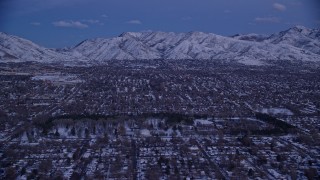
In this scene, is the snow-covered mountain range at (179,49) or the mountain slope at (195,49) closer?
the snow-covered mountain range at (179,49)

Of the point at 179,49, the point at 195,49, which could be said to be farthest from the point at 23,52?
the point at 195,49

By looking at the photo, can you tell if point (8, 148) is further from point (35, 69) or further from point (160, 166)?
point (35, 69)

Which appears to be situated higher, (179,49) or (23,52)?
(179,49)

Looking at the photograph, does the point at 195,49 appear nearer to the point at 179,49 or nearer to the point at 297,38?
the point at 179,49

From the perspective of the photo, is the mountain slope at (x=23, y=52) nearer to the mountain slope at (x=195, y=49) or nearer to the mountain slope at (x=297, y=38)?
the mountain slope at (x=195, y=49)

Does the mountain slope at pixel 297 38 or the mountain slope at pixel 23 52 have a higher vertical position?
the mountain slope at pixel 297 38

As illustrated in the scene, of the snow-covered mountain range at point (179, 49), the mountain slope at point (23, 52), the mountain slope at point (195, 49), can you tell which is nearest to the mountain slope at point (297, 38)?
the snow-covered mountain range at point (179, 49)

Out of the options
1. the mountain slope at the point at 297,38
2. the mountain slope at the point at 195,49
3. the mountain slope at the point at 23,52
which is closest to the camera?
the mountain slope at the point at 23,52

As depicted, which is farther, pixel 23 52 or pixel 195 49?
pixel 195 49

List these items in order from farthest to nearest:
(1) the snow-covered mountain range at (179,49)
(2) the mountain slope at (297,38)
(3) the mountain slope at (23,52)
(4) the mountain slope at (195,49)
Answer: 1. (2) the mountain slope at (297,38)
2. (4) the mountain slope at (195,49)
3. (1) the snow-covered mountain range at (179,49)
4. (3) the mountain slope at (23,52)
